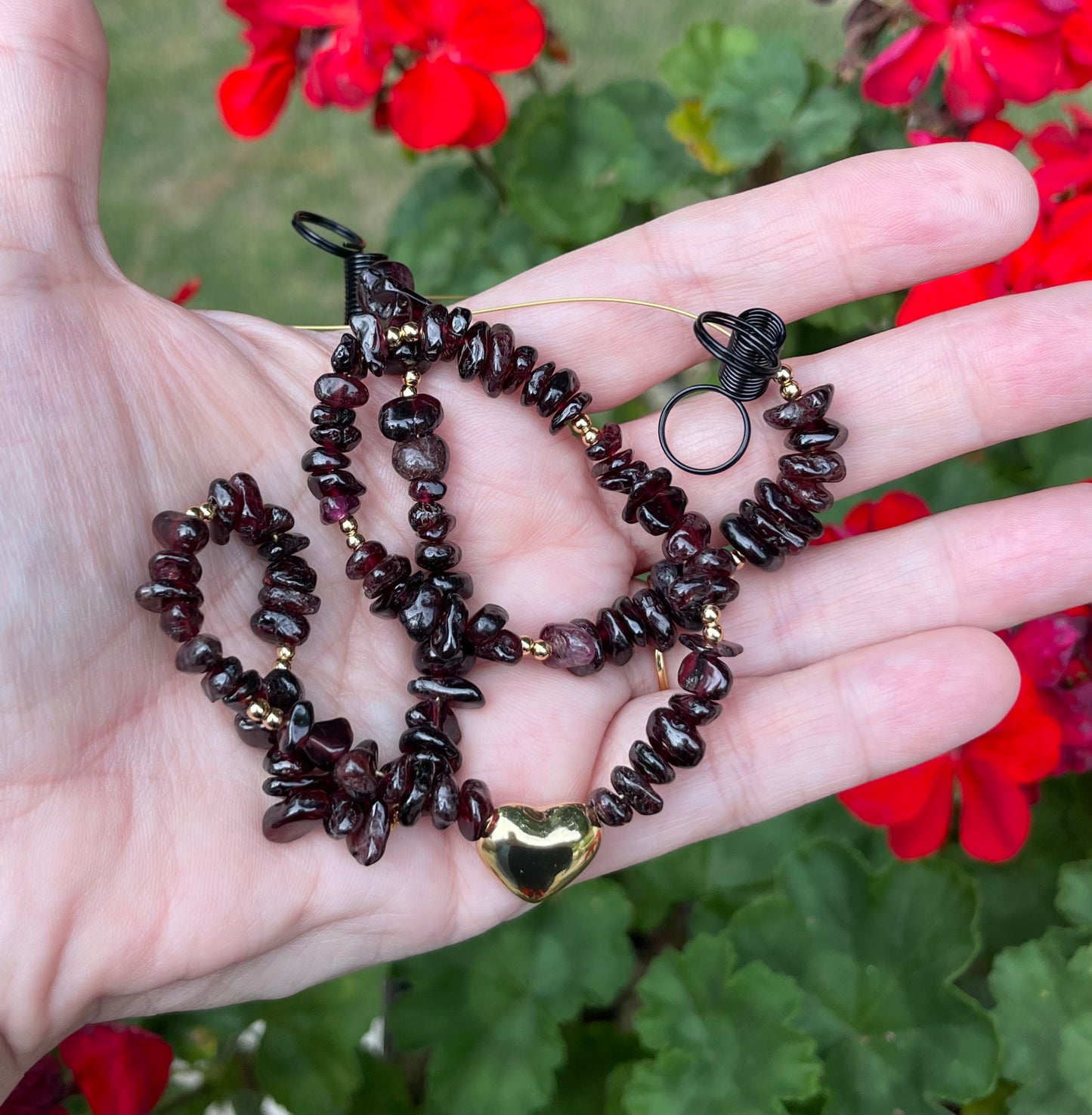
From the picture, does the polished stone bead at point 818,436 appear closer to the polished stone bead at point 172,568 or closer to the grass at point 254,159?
the polished stone bead at point 172,568

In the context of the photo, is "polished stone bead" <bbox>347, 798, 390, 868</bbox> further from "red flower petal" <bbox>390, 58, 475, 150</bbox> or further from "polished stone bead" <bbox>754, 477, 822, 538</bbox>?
"red flower petal" <bbox>390, 58, 475, 150</bbox>

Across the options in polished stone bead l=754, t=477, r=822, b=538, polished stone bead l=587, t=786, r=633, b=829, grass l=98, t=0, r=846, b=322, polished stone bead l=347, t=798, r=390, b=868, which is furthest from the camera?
grass l=98, t=0, r=846, b=322

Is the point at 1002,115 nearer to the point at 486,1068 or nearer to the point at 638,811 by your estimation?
the point at 638,811

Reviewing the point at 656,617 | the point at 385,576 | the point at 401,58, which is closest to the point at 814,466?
the point at 656,617

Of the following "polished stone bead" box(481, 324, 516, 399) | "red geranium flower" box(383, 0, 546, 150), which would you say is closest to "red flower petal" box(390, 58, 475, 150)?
"red geranium flower" box(383, 0, 546, 150)

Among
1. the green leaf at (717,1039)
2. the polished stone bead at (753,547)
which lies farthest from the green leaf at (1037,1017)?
the polished stone bead at (753,547)
